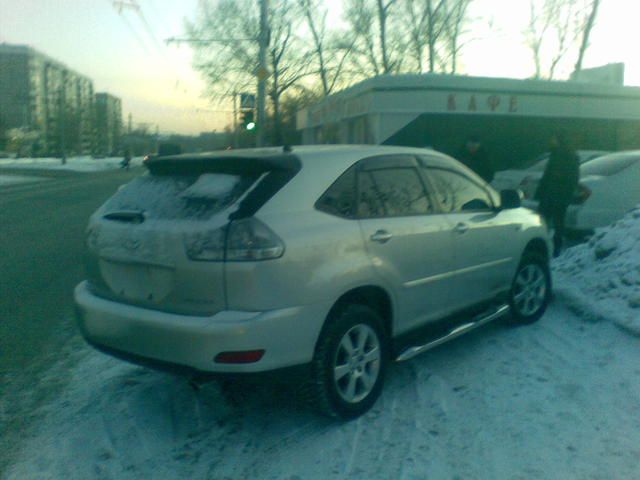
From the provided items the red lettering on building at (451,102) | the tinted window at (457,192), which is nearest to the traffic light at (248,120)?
the red lettering on building at (451,102)

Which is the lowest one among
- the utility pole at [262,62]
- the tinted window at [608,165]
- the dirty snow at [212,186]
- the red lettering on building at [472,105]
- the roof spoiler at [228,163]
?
the dirty snow at [212,186]

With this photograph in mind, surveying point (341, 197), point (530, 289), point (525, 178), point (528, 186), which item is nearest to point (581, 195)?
point (528, 186)

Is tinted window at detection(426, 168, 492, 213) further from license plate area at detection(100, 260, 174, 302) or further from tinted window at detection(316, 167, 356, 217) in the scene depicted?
license plate area at detection(100, 260, 174, 302)

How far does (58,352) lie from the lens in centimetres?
536

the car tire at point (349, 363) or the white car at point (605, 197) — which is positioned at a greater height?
the white car at point (605, 197)

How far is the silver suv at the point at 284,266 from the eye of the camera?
345 cm

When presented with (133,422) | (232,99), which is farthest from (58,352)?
(232,99)

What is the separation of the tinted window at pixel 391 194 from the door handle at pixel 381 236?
0.40 ft

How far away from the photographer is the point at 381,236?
4086 millimetres

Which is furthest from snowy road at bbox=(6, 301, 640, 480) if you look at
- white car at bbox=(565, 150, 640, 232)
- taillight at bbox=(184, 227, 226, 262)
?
white car at bbox=(565, 150, 640, 232)

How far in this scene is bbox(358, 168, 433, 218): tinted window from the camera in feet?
13.7

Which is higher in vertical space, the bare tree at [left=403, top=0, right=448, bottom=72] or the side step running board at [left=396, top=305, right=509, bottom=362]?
the bare tree at [left=403, top=0, right=448, bottom=72]

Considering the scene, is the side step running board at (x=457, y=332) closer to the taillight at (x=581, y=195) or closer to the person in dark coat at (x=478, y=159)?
the taillight at (x=581, y=195)

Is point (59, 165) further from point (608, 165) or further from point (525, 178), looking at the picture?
point (608, 165)
